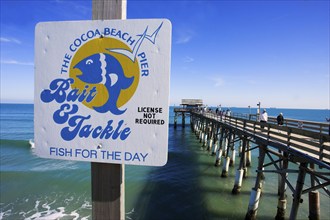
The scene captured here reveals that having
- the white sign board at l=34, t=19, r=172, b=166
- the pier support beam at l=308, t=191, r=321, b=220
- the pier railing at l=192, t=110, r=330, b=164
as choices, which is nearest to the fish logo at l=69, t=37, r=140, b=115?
the white sign board at l=34, t=19, r=172, b=166

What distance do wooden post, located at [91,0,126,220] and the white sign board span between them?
8 centimetres

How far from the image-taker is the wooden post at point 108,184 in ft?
5.71

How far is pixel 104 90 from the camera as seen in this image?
1707 millimetres

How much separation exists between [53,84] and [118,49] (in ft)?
2.11

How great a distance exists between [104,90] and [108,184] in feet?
2.55

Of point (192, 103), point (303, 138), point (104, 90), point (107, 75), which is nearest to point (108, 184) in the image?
point (104, 90)

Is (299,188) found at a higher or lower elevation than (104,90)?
lower

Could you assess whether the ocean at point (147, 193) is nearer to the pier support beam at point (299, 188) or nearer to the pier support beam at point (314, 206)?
the pier support beam at point (314, 206)

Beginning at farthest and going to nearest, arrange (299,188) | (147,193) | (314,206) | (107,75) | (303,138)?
1. (147,193)
2. (303,138)
3. (314,206)
4. (299,188)
5. (107,75)

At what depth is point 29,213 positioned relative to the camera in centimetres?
1072

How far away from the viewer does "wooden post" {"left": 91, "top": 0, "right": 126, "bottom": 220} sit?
1.74 meters

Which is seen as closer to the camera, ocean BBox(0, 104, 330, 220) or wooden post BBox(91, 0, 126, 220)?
wooden post BBox(91, 0, 126, 220)

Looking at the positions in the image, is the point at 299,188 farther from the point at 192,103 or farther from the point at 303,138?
the point at 192,103

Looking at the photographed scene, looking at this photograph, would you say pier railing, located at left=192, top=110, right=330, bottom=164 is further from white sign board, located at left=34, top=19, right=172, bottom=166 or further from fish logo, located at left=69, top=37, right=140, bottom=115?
fish logo, located at left=69, top=37, right=140, bottom=115
